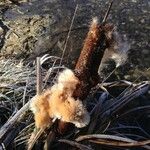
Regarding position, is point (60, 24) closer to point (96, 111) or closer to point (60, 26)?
point (60, 26)

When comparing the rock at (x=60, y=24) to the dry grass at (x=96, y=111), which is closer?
the dry grass at (x=96, y=111)

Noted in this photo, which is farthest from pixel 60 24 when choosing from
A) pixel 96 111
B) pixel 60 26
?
pixel 96 111

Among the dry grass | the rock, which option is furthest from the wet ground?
the dry grass

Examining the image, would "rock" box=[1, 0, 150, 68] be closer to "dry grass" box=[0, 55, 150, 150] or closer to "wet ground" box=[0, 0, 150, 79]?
"wet ground" box=[0, 0, 150, 79]

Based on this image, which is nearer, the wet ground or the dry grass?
the dry grass


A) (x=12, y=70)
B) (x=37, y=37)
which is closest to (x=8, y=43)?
(x=37, y=37)

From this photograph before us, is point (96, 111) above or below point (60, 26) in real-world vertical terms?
above

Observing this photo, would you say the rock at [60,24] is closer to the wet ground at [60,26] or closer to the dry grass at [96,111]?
the wet ground at [60,26]

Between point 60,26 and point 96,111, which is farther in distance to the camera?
point 60,26

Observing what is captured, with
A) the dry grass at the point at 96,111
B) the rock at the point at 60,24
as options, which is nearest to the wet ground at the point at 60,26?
the rock at the point at 60,24

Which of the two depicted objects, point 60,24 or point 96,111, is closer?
point 96,111
